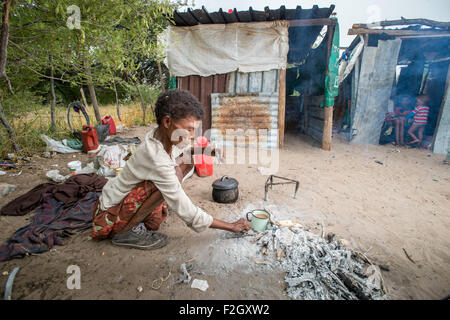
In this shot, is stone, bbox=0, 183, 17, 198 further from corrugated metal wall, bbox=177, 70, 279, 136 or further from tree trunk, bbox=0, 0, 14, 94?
corrugated metal wall, bbox=177, 70, 279, 136

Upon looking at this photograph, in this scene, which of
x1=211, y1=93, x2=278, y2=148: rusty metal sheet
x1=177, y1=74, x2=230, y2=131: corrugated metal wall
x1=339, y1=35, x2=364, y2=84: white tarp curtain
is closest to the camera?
x1=211, y1=93, x2=278, y2=148: rusty metal sheet

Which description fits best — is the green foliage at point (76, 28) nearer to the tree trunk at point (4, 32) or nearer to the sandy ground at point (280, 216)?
the tree trunk at point (4, 32)

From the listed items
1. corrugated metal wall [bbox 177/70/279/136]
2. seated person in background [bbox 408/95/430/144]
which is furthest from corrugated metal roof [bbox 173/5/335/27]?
seated person in background [bbox 408/95/430/144]

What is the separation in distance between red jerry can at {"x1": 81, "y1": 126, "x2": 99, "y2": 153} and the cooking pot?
11.9 ft

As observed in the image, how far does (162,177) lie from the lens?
165 cm

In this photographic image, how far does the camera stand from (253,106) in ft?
18.3

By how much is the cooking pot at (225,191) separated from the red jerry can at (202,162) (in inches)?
40.5

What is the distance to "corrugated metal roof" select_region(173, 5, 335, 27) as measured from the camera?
4555 mm

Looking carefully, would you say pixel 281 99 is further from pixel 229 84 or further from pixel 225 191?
pixel 225 191

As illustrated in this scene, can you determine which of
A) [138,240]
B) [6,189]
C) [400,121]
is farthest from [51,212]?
[400,121]

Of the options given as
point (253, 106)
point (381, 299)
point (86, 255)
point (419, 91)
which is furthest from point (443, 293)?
point (419, 91)

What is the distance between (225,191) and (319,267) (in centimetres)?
141

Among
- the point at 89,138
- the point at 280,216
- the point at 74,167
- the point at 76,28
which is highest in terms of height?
the point at 76,28

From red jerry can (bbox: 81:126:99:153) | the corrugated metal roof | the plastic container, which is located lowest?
the plastic container
